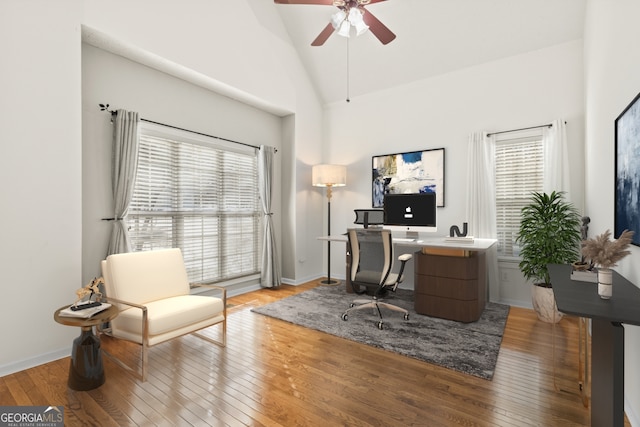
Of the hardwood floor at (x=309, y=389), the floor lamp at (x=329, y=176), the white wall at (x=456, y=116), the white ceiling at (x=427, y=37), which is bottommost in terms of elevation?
the hardwood floor at (x=309, y=389)

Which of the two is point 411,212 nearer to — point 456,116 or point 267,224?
point 456,116

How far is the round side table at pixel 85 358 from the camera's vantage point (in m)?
2.11

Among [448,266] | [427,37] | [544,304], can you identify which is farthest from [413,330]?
[427,37]

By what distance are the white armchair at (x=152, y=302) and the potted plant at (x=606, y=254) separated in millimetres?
2670

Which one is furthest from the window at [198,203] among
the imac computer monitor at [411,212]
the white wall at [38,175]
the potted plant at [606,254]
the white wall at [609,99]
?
the white wall at [609,99]

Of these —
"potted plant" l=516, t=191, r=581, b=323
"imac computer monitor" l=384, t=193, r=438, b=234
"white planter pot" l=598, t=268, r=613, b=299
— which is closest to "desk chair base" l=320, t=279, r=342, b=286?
"imac computer monitor" l=384, t=193, r=438, b=234

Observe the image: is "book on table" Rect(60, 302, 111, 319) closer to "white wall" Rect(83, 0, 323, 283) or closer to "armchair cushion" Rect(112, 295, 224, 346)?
"armchair cushion" Rect(112, 295, 224, 346)

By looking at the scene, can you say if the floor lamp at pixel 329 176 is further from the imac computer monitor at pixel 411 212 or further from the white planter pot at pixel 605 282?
the white planter pot at pixel 605 282

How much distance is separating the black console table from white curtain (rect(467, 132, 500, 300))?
2.43 meters

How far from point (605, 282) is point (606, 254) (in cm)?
14

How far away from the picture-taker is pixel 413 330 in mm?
3113

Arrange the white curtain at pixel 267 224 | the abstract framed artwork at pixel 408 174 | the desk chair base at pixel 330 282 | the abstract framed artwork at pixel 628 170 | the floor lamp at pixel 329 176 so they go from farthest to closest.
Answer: the desk chair base at pixel 330 282 → the floor lamp at pixel 329 176 → the white curtain at pixel 267 224 → the abstract framed artwork at pixel 408 174 → the abstract framed artwork at pixel 628 170

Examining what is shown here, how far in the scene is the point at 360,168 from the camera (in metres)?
5.30

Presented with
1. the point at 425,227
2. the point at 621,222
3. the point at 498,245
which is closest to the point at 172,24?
the point at 425,227
